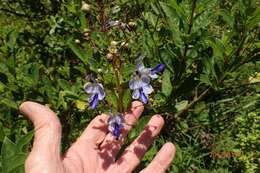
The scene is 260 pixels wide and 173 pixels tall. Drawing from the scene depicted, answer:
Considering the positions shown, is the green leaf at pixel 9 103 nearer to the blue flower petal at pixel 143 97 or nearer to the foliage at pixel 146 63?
the foliage at pixel 146 63

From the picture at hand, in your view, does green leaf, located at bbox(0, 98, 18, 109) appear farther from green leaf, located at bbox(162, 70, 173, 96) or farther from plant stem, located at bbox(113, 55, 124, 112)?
green leaf, located at bbox(162, 70, 173, 96)

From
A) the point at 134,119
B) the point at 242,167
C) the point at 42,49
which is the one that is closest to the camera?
the point at 134,119

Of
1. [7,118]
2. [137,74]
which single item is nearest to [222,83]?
[137,74]

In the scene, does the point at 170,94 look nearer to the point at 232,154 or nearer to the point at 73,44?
the point at 73,44

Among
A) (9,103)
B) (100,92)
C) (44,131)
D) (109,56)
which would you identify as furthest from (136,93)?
(9,103)

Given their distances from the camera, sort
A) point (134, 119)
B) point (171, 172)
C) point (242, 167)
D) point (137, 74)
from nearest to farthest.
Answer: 1. point (137, 74)
2. point (134, 119)
3. point (171, 172)
4. point (242, 167)

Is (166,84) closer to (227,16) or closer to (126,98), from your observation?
(126,98)

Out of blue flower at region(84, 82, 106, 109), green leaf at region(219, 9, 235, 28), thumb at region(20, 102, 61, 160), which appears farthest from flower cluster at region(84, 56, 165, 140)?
green leaf at region(219, 9, 235, 28)
